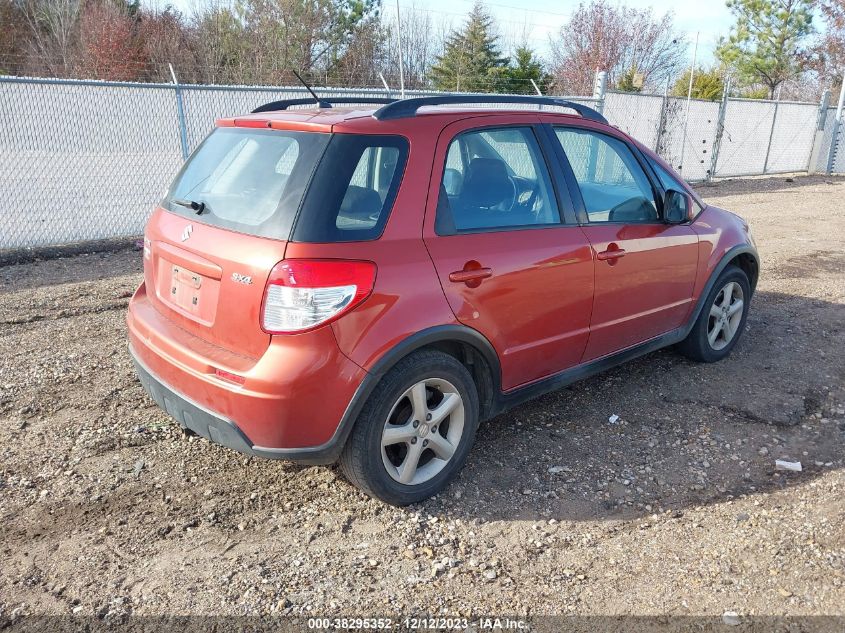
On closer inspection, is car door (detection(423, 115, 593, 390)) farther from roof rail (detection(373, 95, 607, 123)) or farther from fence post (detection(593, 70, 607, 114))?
fence post (detection(593, 70, 607, 114))

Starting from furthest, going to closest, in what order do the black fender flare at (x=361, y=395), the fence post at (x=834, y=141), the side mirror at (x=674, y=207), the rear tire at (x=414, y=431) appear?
the fence post at (x=834, y=141) → the side mirror at (x=674, y=207) → the rear tire at (x=414, y=431) → the black fender flare at (x=361, y=395)

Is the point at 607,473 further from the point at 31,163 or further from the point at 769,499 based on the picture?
the point at 31,163

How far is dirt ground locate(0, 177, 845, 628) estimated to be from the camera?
271 centimetres

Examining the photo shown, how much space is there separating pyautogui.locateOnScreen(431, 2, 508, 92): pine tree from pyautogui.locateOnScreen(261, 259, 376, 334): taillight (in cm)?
2484

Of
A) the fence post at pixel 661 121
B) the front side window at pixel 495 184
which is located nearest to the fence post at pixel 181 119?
the front side window at pixel 495 184

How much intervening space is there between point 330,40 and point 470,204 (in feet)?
87.6

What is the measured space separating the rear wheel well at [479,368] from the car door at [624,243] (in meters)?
0.78

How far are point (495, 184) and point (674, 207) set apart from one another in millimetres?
1444

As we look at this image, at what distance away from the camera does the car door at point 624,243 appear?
3846 mm

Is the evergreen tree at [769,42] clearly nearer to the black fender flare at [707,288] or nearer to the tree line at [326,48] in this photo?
the tree line at [326,48]

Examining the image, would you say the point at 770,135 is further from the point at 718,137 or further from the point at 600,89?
the point at 600,89

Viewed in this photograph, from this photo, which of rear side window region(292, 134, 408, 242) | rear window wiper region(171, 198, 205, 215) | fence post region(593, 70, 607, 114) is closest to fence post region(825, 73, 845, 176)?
fence post region(593, 70, 607, 114)

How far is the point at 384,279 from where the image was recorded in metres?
2.86

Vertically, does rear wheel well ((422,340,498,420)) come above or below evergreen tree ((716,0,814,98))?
below
